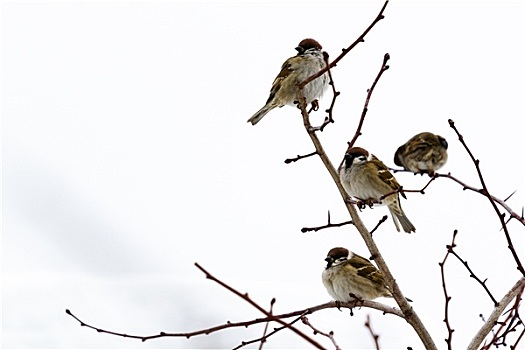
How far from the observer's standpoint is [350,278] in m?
3.16

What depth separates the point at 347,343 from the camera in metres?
4.43

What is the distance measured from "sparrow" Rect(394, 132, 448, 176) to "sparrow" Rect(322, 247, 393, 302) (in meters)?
0.72

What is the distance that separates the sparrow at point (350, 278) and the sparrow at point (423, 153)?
72cm

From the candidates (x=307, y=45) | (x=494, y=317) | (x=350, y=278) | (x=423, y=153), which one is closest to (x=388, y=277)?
(x=494, y=317)

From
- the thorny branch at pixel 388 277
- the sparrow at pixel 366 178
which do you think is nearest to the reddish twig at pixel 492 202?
the thorny branch at pixel 388 277

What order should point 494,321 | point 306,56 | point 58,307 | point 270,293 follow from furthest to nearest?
point 270,293 → point 58,307 → point 306,56 → point 494,321

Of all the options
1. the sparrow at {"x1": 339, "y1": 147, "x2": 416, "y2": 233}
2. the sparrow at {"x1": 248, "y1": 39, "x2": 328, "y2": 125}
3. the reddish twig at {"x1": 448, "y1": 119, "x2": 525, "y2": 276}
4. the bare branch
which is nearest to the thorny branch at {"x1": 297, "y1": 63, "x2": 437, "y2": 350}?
the bare branch

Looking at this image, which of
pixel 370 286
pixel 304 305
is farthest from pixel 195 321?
pixel 370 286

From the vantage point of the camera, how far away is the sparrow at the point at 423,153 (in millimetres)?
2416

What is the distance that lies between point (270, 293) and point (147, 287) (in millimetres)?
803

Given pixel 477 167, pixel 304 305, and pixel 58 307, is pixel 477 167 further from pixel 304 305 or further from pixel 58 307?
pixel 58 307

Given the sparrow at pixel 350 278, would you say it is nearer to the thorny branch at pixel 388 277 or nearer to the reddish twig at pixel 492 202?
the thorny branch at pixel 388 277

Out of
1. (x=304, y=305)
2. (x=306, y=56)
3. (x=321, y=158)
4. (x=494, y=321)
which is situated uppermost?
(x=306, y=56)

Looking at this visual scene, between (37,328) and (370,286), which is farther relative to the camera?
(37,328)
